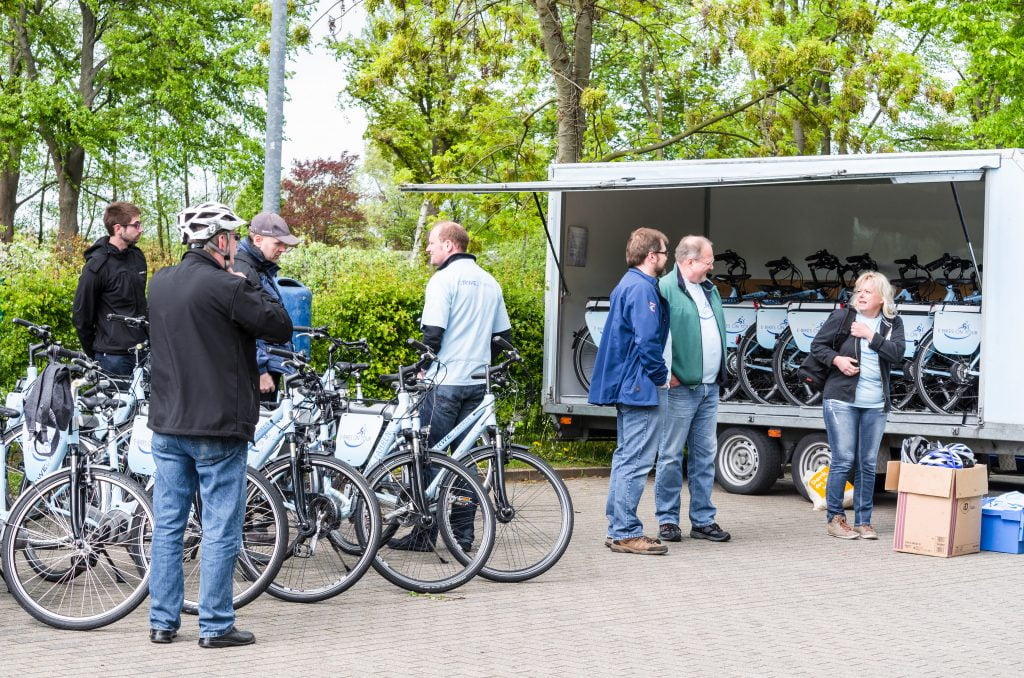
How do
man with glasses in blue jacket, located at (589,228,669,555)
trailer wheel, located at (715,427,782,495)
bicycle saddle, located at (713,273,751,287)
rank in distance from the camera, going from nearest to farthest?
man with glasses in blue jacket, located at (589,228,669,555), trailer wheel, located at (715,427,782,495), bicycle saddle, located at (713,273,751,287)

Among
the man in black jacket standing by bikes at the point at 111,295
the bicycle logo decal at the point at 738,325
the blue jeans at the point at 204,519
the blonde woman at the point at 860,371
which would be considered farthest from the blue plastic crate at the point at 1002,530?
the man in black jacket standing by bikes at the point at 111,295

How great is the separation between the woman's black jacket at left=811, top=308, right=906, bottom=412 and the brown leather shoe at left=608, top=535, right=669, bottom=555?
156 cm

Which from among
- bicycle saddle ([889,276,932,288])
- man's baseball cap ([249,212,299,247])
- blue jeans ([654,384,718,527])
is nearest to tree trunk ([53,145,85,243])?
bicycle saddle ([889,276,932,288])

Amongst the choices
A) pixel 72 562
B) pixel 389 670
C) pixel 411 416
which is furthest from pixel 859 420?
pixel 72 562

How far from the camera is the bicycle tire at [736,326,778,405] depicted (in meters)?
11.7

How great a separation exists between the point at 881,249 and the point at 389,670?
9393 millimetres

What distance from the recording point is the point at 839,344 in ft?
28.0

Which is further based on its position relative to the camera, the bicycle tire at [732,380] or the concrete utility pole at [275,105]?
the bicycle tire at [732,380]

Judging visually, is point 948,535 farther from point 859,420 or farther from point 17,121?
point 17,121

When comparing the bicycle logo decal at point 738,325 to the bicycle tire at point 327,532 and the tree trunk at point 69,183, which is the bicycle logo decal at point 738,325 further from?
the tree trunk at point 69,183

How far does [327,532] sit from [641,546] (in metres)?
2.22

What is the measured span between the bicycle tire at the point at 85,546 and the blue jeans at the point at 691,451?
3581mm

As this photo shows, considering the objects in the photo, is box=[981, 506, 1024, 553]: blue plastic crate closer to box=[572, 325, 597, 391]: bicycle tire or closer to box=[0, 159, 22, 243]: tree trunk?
box=[572, 325, 597, 391]: bicycle tire

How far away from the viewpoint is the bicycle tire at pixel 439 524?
649 cm
